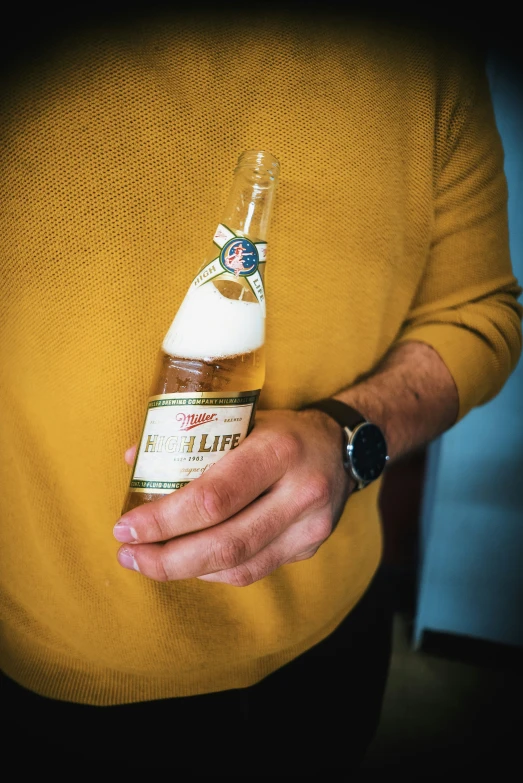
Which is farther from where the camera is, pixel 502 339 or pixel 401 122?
pixel 502 339

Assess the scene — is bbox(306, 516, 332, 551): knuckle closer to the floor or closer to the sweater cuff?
the sweater cuff

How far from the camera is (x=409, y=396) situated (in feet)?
2.03

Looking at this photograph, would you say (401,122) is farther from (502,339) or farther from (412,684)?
(412,684)

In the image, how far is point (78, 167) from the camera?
0.43 meters

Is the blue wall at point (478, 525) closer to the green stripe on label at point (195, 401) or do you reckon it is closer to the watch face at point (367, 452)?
the watch face at point (367, 452)

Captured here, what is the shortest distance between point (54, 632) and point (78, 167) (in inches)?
18.6

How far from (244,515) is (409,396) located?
0.29 m

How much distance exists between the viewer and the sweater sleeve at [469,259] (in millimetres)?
570

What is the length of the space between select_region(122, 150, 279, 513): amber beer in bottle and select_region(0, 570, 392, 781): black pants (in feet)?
0.96

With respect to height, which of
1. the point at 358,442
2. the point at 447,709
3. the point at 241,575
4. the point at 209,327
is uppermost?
the point at 209,327

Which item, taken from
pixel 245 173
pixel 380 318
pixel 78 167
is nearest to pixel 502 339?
pixel 380 318

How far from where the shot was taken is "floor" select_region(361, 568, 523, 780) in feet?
4.60

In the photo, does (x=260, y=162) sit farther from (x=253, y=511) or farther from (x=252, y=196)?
(x=253, y=511)

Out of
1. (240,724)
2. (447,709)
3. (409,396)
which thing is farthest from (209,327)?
(447,709)
